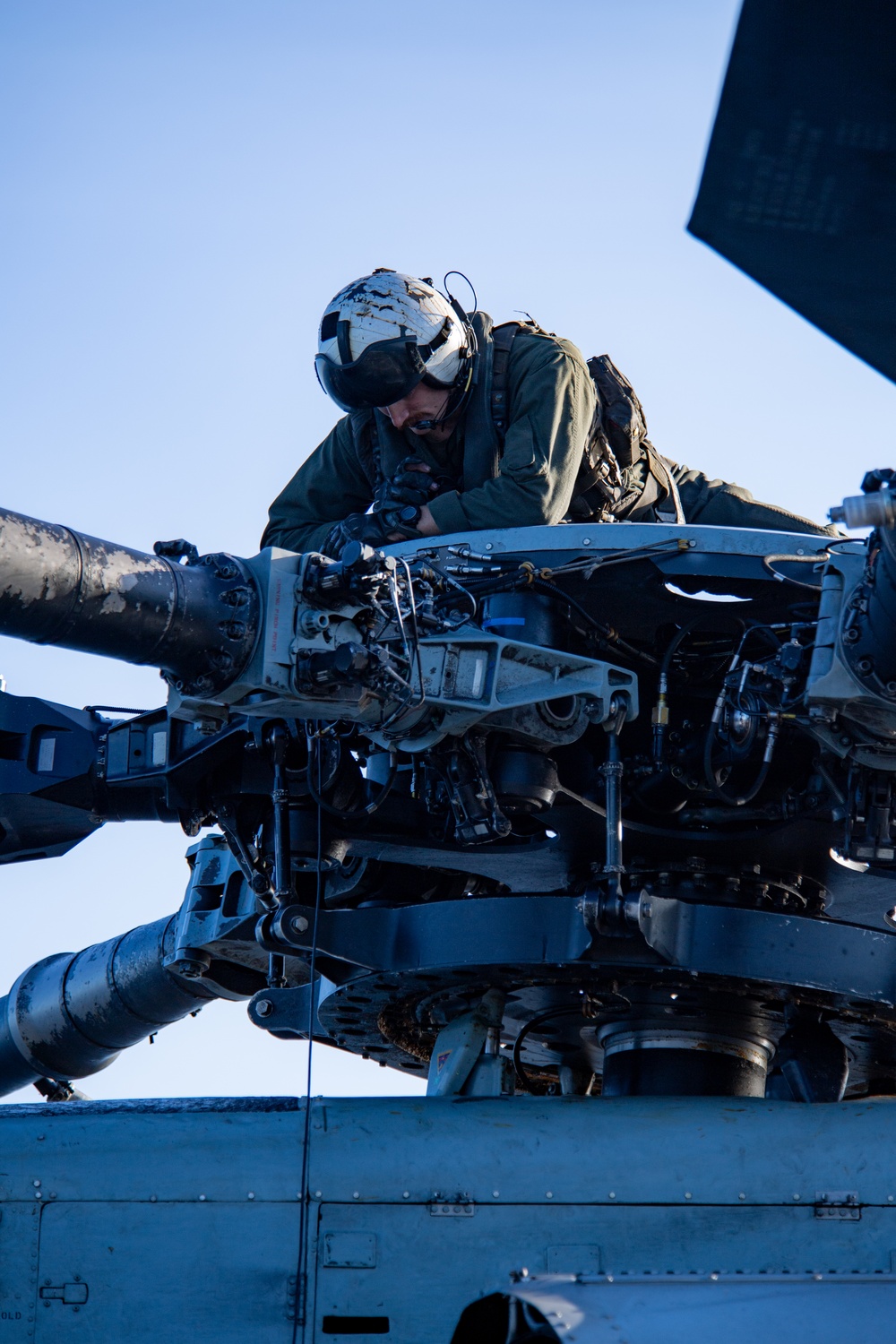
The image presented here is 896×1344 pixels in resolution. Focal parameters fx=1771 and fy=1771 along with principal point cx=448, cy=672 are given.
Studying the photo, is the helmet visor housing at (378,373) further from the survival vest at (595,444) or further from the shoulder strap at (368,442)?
the shoulder strap at (368,442)

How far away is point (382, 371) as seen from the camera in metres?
8.70

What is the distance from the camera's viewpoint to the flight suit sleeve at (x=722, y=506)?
10.3m

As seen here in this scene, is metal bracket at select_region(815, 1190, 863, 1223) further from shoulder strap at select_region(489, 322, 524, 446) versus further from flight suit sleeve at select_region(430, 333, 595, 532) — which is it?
shoulder strap at select_region(489, 322, 524, 446)

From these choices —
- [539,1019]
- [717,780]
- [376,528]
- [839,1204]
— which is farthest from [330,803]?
[839,1204]

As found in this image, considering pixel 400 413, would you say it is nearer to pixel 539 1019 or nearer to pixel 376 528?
pixel 376 528

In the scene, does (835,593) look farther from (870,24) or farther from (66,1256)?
(66,1256)

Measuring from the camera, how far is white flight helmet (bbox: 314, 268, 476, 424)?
869 cm

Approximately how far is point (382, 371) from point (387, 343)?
14 centimetres

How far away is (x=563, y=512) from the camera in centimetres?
850

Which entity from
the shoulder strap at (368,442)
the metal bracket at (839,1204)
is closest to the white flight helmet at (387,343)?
the shoulder strap at (368,442)

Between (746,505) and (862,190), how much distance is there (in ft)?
20.6

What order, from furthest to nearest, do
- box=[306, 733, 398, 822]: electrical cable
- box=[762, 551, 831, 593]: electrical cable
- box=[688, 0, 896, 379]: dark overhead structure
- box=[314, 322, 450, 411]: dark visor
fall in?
1. box=[314, 322, 450, 411]: dark visor
2. box=[306, 733, 398, 822]: electrical cable
3. box=[762, 551, 831, 593]: electrical cable
4. box=[688, 0, 896, 379]: dark overhead structure

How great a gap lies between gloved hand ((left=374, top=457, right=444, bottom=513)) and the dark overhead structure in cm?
474

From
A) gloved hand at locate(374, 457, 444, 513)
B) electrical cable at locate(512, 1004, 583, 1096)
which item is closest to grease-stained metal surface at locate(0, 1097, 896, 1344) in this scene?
electrical cable at locate(512, 1004, 583, 1096)
